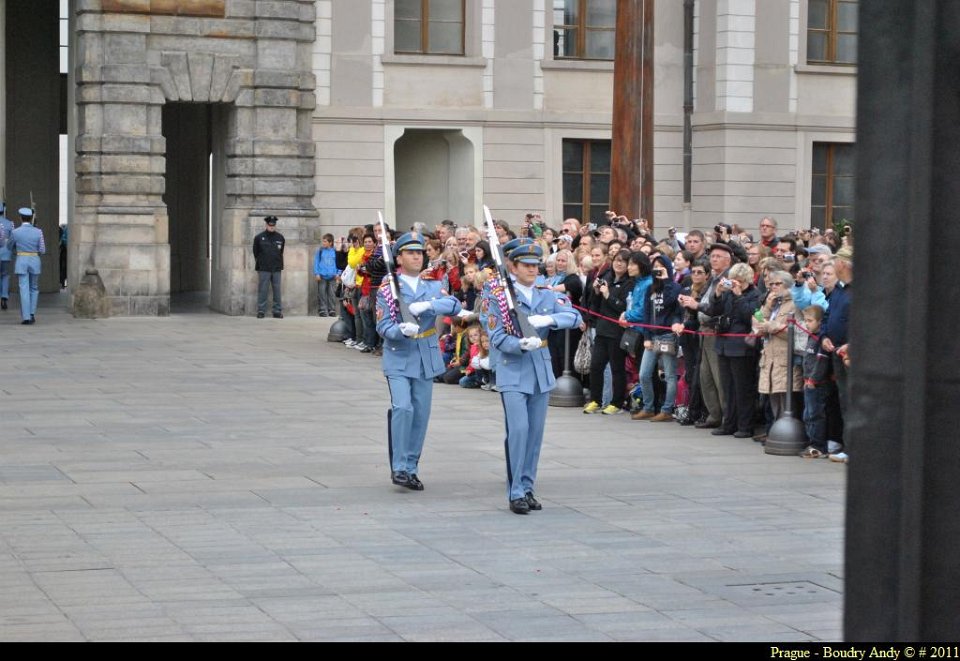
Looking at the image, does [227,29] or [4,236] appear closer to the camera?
[227,29]

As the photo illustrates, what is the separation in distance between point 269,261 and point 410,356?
17141 mm

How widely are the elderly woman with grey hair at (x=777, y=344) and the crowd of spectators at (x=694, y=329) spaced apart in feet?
0.04

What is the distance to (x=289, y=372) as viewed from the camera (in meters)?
20.6

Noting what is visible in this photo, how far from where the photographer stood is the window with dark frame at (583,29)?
31.3 m

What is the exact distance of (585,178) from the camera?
104 ft

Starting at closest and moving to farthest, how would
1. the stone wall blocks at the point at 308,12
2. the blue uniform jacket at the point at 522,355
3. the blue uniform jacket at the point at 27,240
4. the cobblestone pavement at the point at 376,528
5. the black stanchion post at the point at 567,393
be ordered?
the cobblestone pavement at the point at 376,528
the blue uniform jacket at the point at 522,355
the black stanchion post at the point at 567,393
the blue uniform jacket at the point at 27,240
the stone wall blocks at the point at 308,12

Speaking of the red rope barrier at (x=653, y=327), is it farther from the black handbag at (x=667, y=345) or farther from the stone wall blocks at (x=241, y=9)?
the stone wall blocks at (x=241, y=9)

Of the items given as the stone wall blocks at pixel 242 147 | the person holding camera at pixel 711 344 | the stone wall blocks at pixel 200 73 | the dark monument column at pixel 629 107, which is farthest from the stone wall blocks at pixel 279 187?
the person holding camera at pixel 711 344

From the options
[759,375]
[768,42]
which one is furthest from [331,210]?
[759,375]

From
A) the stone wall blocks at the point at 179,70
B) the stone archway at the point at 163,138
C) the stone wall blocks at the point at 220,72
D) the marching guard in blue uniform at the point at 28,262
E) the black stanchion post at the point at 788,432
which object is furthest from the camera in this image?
the stone wall blocks at the point at 220,72

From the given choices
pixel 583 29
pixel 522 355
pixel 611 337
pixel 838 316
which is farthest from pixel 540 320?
pixel 583 29

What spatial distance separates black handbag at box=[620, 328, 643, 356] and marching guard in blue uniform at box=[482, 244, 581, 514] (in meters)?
4.79

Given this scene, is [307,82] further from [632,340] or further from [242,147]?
[632,340]
